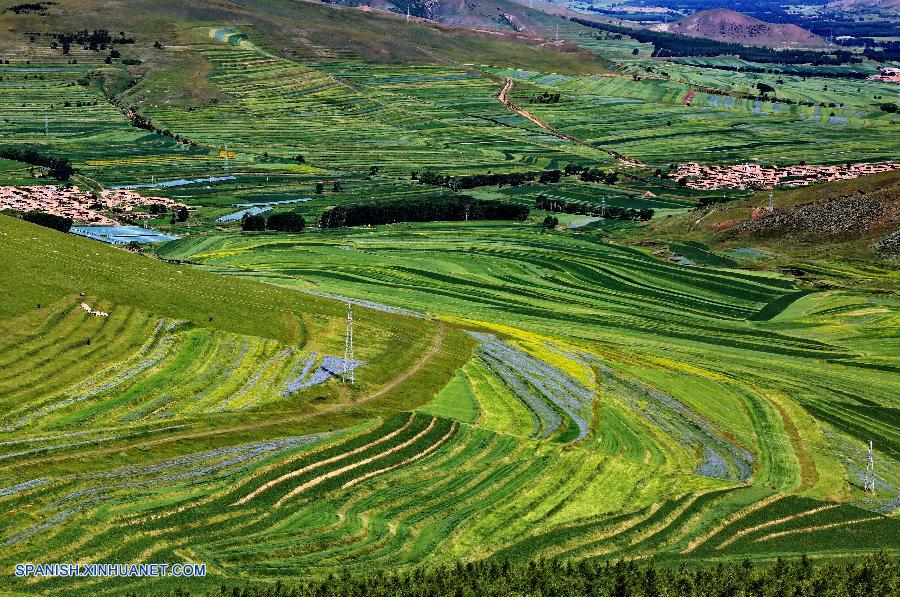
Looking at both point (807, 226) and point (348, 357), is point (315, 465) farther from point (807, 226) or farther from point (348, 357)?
point (807, 226)

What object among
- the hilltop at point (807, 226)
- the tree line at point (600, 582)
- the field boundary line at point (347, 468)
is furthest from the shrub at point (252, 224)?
the tree line at point (600, 582)

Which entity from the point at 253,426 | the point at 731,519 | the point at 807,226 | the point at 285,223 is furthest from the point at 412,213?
the point at 731,519

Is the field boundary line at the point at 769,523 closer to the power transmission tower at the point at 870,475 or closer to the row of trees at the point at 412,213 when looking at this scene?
the power transmission tower at the point at 870,475

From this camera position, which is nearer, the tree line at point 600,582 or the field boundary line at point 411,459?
the tree line at point 600,582

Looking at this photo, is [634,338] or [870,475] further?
[634,338]

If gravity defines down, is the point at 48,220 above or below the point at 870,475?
below

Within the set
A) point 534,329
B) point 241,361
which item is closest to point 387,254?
point 534,329

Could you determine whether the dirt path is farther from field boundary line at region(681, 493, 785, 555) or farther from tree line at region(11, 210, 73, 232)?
tree line at region(11, 210, 73, 232)
